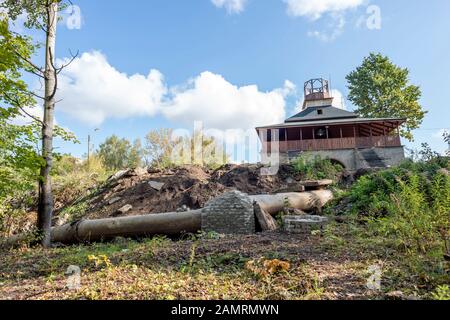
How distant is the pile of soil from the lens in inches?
347

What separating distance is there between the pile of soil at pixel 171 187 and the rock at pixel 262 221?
8.77 feet

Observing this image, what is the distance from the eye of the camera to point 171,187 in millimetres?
9836

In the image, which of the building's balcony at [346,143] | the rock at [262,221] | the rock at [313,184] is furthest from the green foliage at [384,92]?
the rock at [262,221]

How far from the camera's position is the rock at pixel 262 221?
595cm

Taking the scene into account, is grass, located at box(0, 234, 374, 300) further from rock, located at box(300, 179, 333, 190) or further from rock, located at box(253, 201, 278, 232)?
rock, located at box(300, 179, 333, 190)

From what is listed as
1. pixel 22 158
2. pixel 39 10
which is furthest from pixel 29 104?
pixel 39 10

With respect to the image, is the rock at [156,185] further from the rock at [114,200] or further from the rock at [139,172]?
the rock at [139,172]

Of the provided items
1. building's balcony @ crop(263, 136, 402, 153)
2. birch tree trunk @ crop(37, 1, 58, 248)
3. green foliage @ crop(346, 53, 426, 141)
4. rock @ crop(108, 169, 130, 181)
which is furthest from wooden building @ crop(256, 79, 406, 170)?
birch tree trunk @ crop(37, 1, 58, 248)

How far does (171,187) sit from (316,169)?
6.73 metres

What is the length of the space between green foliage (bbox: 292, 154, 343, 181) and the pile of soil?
0.42 metres

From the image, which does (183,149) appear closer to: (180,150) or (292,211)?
(180,150)

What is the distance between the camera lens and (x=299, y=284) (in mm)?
2523

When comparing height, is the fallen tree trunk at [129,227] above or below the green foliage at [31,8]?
below
